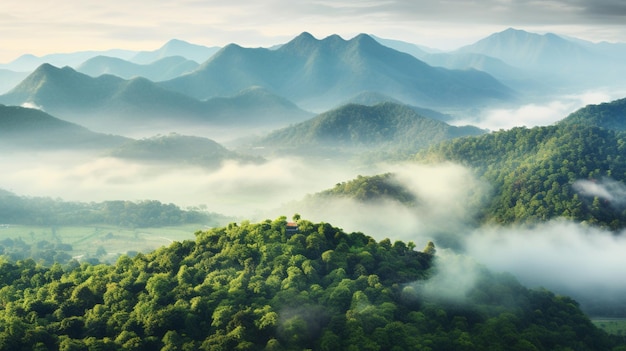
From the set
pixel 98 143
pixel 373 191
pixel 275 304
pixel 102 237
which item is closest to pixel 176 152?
pixel 98 143

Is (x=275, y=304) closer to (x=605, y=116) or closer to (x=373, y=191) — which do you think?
(x=373, y=191)

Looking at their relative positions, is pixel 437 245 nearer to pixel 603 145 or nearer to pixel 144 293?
pixel 603 145

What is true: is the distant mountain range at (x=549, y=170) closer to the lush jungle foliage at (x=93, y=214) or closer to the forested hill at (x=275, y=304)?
the forested hill at (x=275, y=304)

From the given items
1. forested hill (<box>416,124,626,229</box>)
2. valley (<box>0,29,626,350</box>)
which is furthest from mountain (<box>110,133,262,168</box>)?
forested hill (<box>416,124,626,229</box>)

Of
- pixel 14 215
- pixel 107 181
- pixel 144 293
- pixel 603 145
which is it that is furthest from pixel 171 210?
pixel 144 293

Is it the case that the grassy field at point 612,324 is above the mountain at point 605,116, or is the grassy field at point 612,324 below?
below

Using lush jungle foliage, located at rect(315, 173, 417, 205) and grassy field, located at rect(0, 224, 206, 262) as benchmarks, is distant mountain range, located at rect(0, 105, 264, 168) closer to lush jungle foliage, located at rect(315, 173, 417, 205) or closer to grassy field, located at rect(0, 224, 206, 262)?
grassy field, located at rect(0, 224, 206, 262)

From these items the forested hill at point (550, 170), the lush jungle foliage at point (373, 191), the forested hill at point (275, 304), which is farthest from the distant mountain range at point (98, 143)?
the forested hill at point (275, 304)
